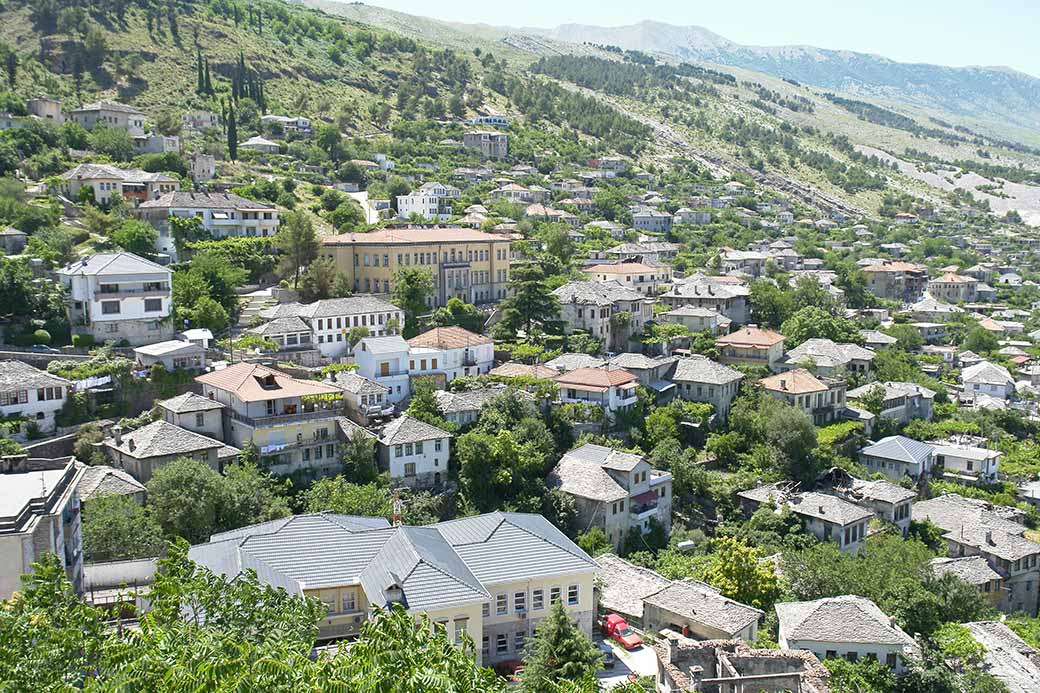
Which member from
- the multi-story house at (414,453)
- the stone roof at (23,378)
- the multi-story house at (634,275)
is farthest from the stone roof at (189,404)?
the multi-story house at (634,275)

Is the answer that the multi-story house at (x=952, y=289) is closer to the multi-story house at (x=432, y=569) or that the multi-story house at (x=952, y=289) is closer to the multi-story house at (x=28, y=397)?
the multi-story house at (x=432, y=569)

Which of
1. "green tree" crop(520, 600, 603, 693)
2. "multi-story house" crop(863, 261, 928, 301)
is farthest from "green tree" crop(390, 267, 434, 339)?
"multi-story house" crop(863, 261, 928, 301)

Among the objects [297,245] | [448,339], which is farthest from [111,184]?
[448,339]

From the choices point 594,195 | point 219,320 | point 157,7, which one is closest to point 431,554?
point 219,320

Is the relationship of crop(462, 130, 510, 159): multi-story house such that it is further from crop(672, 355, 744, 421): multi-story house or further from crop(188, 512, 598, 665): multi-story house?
crop(188, 512, 598, 665): multi-story house

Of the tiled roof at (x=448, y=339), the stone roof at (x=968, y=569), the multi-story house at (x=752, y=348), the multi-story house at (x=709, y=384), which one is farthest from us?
the multi-story house at (x=752, y=348)

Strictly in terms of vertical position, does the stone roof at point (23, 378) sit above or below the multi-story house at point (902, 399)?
above
